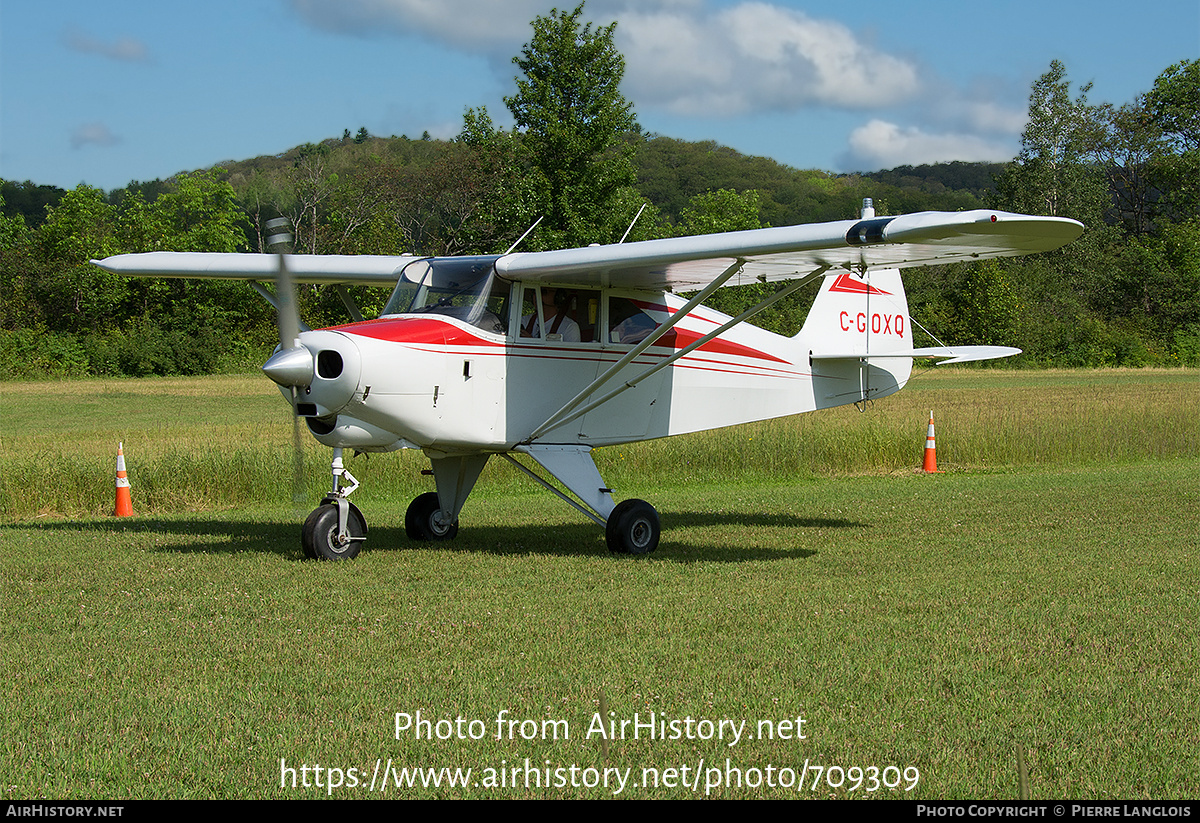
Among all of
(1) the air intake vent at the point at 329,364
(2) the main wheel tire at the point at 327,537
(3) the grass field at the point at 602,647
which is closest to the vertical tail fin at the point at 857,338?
(3) the grass field at the point at 602,647

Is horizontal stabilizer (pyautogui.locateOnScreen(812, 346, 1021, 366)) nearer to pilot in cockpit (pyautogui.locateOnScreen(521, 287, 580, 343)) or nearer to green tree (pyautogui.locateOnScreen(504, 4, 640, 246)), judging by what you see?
pilot in cockpit (pyautogui.locateOnScreen(521, 287, 580, 343))

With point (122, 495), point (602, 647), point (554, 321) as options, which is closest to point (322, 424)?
point (554, 321)

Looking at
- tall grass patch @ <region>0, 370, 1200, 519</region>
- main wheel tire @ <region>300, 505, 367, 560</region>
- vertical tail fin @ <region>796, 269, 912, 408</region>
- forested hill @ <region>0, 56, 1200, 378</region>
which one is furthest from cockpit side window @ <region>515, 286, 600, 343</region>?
forested hill @ <region>0, 56, 1200, 378</region>

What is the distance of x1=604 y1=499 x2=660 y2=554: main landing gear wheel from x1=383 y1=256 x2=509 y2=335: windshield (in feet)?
6.98

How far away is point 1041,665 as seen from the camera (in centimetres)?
644

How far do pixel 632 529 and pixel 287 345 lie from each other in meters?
3.71

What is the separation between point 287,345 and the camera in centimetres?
1006

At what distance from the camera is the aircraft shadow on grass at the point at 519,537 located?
36.8 ft

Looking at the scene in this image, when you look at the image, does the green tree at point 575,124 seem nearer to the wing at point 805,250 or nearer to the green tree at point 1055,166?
the wing at point 805,250

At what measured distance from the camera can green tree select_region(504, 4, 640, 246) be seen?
136ft

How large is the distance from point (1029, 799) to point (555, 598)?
4753 millimetres

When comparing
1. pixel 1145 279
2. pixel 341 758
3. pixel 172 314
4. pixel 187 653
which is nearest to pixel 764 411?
pixel 187 653

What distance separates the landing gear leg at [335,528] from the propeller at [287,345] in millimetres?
344

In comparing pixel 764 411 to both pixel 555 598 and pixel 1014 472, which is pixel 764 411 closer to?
pixel 555 598
